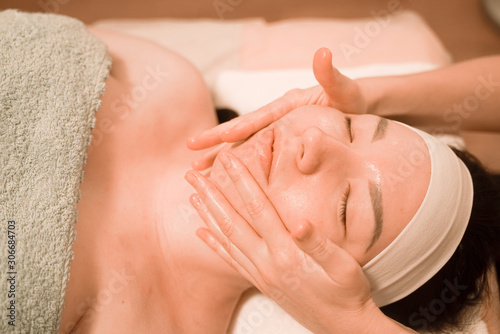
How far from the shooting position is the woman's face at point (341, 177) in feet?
2.78

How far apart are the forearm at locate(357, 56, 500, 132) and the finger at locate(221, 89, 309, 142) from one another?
0.25 metres

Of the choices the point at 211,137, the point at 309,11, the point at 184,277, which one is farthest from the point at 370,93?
the point at 309,11

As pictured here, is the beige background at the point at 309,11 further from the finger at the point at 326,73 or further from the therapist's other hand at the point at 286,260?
the therapist's other hand at the point at 286,260

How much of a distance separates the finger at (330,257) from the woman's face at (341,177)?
0.04 metres

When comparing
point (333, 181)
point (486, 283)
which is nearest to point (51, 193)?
point (333, 181)

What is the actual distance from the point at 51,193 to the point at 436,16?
6.97ft

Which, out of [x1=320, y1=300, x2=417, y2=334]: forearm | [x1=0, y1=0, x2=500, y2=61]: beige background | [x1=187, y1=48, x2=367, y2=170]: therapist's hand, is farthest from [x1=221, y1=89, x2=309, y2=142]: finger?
[x1=0, y1=0, x2=500, y2=61]: beige background

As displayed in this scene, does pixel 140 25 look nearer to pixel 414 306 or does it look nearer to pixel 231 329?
pixel 231 329

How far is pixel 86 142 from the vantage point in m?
0.95

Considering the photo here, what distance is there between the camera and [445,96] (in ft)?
4.15

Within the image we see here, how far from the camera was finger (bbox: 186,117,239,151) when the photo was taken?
1.02 metres

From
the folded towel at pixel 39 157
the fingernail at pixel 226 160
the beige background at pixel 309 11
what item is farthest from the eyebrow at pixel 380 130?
the beige background at pixel 309 11

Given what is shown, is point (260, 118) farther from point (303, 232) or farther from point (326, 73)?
point (303, 232)

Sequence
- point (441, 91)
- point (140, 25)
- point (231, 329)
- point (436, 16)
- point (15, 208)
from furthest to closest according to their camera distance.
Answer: point (436, 16) < point (140, 25) < point (441, 91) < point (231, 329) < point (15, 208)
